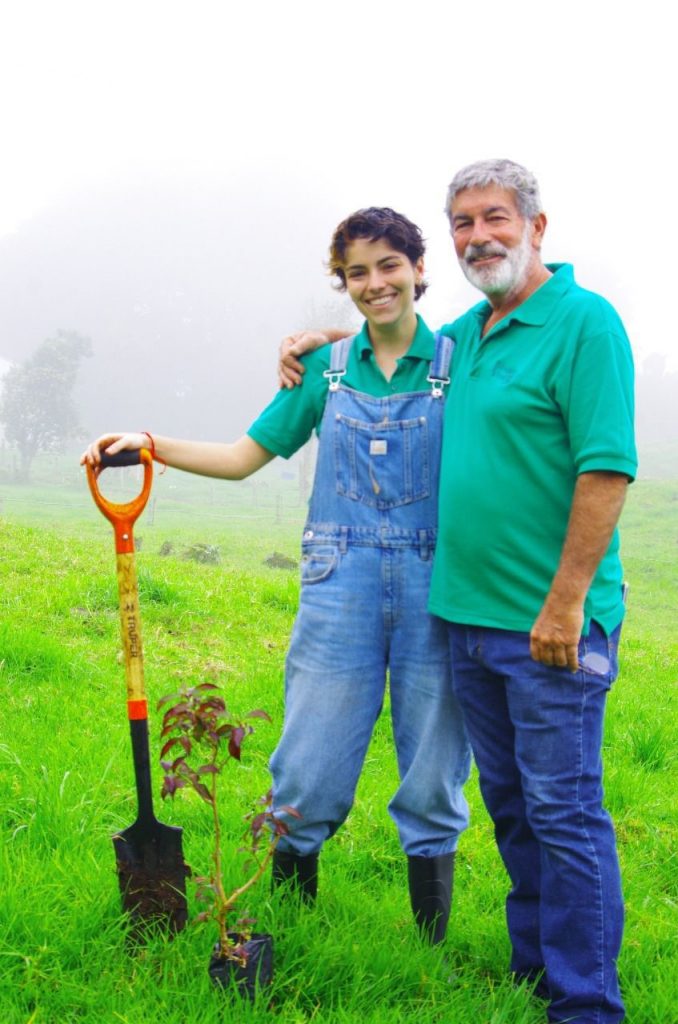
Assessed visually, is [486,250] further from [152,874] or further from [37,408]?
[37,408]

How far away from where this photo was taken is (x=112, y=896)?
3.20 m

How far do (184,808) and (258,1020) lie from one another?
61.2 inches

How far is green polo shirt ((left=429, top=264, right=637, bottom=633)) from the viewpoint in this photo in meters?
2.61

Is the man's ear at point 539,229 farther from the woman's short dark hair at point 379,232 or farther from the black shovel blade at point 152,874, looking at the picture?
the black shovel blade at point 152,874

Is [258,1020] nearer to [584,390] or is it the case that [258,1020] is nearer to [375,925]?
[375,925]

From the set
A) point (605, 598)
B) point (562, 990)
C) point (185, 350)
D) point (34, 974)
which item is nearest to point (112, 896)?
point (34, 974)

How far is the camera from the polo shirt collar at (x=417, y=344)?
311cm

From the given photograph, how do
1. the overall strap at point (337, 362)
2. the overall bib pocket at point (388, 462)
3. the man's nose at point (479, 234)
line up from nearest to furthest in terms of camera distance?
the man's nose at point (479, 234) → the overall bib pocket at point (388, 462) → the overall strap at point (337, 362)

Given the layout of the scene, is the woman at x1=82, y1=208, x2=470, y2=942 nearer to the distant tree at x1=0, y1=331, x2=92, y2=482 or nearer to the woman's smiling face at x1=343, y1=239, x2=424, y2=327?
the woman's smiling face at x1=343, y1=239, x2=424, y2=327

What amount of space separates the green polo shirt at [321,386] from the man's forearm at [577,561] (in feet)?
2.43

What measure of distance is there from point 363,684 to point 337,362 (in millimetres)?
1073

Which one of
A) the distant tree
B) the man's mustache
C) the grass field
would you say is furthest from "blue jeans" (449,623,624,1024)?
the distant tree

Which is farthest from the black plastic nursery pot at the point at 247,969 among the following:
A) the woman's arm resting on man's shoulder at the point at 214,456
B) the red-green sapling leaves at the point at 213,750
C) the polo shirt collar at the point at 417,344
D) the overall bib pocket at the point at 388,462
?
the polo shirt collar at the point at 417,344

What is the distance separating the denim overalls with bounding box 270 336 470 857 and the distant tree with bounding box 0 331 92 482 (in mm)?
62745
